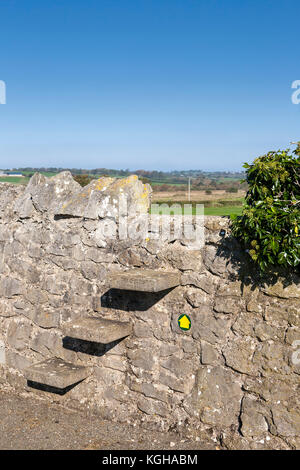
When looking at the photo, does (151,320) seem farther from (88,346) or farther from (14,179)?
(14,179)

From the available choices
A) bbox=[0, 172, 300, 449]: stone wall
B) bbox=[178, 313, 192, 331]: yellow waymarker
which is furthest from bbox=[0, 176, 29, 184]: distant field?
bbox=[178, 313, 192, 331]: yellow waymarker

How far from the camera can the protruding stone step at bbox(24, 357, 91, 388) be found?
4.49m

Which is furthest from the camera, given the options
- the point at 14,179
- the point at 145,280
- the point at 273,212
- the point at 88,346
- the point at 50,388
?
the point at 14,179

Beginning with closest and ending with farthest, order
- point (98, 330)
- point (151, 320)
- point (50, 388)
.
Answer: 1. point (98, 330)
2. point (151, 320)
3. point (50, 388)

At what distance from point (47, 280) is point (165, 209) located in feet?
5.88

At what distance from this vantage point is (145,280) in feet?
12.9

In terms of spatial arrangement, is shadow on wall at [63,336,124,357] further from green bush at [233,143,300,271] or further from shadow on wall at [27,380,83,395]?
green bush at [233,143,300,271]

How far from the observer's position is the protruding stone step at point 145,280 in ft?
12.9

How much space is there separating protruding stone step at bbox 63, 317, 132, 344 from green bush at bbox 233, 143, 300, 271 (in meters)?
1.68

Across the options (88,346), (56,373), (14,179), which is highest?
(14,179)

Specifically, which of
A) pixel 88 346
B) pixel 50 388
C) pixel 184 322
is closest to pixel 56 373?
pixel 88 346

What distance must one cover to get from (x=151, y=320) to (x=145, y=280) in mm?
768

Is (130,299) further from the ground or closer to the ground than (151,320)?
further from the ground
